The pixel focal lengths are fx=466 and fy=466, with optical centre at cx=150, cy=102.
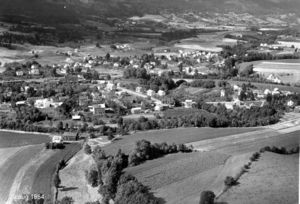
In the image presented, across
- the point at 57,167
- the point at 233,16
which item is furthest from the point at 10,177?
the point at 233,16

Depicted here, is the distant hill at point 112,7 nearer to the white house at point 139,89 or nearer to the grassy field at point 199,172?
the white house at point 139,89

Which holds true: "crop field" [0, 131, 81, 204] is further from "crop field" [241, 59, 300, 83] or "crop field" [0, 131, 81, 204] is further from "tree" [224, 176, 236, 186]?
"crop field" [241, 59, 300, 83]

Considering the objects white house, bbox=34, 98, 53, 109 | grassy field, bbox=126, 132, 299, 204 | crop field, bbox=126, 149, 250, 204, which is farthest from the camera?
white house, bbox=34, 98, 53, 109

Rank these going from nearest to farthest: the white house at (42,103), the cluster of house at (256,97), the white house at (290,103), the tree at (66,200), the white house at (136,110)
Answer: the tree at (66,200)
the white house at (136,110)
the white house at (42,103)
the white house at (290,103)
the cluster of house at (256,97)

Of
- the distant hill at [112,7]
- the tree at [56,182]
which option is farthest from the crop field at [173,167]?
the distant hill at [112,7]

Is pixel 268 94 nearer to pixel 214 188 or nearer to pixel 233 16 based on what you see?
pixel 214 188

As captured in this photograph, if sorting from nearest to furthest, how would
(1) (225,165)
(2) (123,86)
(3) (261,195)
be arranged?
(3) (261,195) < (1) (225,165) < (2) (123,86)

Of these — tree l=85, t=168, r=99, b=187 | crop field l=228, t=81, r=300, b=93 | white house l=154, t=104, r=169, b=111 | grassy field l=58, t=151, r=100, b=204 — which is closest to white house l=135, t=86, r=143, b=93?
white house l=154, t=104, r=169, b=111
